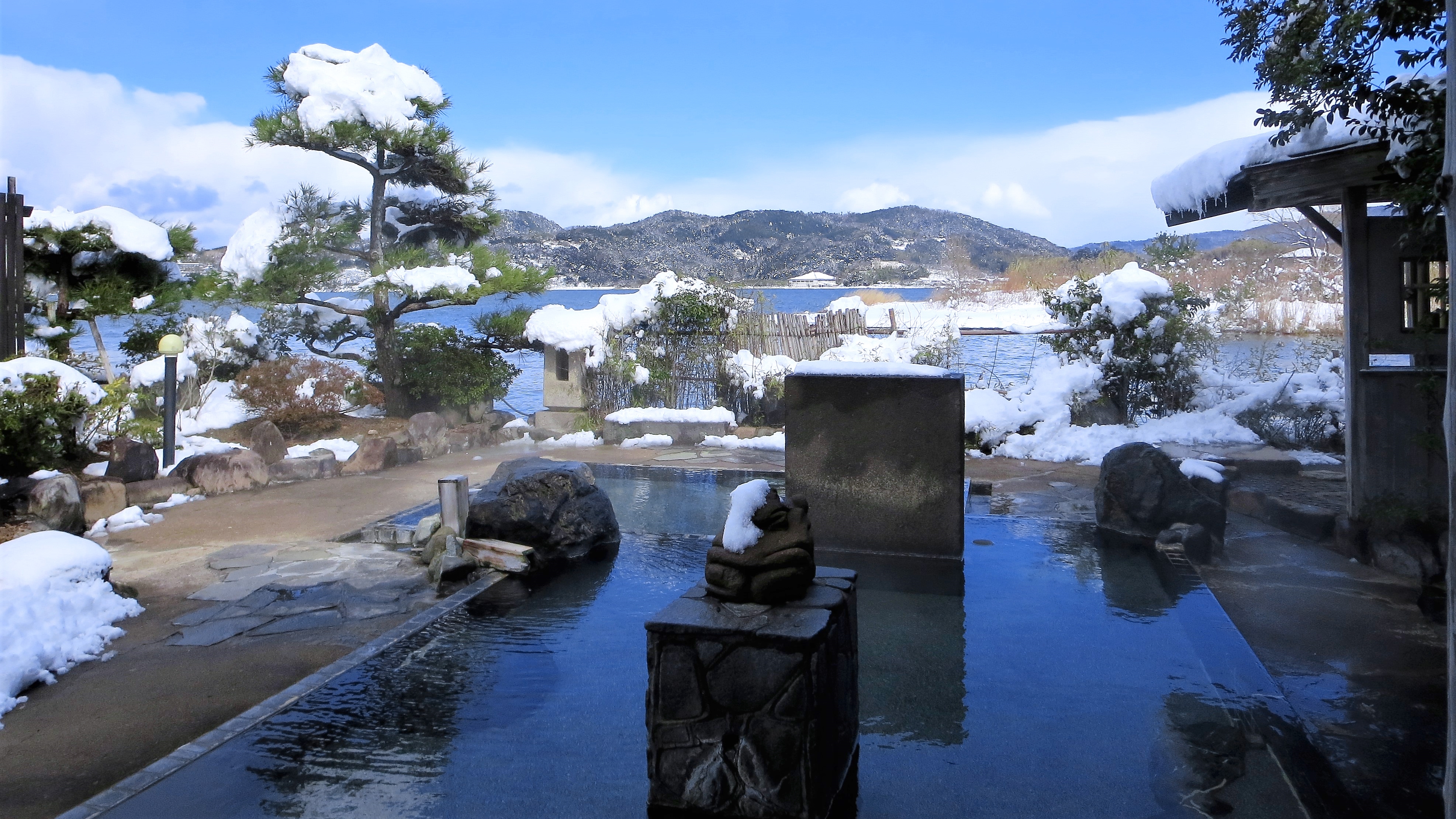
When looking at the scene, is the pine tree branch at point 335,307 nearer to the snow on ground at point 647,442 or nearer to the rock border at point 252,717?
the snow on ground at point 647,442

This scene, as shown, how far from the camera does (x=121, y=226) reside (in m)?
11.5

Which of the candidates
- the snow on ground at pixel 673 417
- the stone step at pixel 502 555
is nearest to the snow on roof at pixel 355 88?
the snow on ground at pixel 673 417

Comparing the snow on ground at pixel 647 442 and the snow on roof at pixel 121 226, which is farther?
the snow on ground at pixel 647 442

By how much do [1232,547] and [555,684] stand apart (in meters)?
5.42

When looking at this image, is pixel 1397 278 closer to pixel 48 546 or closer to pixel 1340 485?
pixel 1340 485

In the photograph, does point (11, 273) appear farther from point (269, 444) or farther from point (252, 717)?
point (252, 717)

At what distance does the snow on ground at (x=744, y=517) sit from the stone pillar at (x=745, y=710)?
0.72ft

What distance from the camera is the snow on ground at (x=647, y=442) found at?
12.5m

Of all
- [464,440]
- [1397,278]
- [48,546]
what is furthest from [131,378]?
[1397,278]

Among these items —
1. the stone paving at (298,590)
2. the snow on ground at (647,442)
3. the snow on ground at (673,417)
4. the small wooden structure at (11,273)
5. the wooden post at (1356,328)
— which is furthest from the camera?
the snow on ground at (673,417)

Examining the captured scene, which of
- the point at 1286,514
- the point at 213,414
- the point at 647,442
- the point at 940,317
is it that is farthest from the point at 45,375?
the point at 940,317

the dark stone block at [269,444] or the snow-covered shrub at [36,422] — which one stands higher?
the snow-covered shrub at [36,422]

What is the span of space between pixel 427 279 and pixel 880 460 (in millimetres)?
8263

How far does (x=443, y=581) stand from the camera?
20.7 ft
